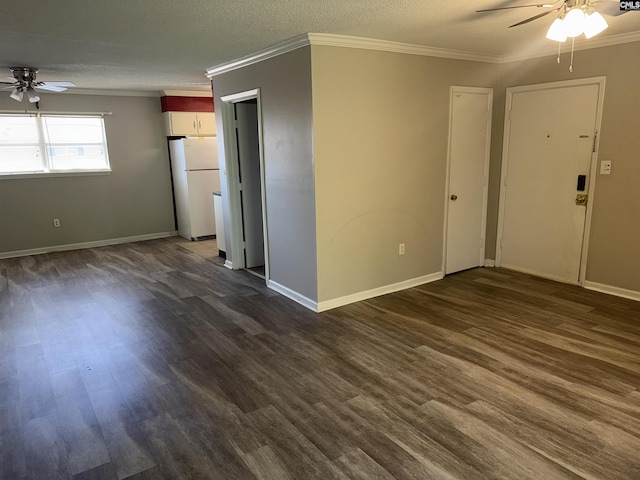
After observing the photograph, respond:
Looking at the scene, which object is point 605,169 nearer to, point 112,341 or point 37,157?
point 112,341

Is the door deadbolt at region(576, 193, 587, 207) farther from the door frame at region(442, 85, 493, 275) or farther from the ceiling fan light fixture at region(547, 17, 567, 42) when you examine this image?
the ceiling fan light fixture at region(547, 17, 567, 42)

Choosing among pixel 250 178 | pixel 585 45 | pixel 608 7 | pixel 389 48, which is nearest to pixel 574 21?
pixel 608 7

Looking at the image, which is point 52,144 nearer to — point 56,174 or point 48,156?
point 48,156

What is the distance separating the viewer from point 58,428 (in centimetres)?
241

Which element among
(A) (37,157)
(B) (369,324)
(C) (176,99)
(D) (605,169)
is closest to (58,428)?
(B) (369,324)

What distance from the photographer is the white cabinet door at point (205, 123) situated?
7.35 metres

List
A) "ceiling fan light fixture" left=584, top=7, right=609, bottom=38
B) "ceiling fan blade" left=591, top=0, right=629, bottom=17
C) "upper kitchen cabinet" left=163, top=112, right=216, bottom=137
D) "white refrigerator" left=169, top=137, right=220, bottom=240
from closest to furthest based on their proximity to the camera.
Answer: "ceiling fan light fixture" left=584, top=7, right=609, bottom=38 → "ceiling fan blade" left=591, top=0, right=629, bottom=17 → "white refrigerator" left=169, top=137, right=220, bottom=240 → "upper kitchen cabinet" left=163, top=112, right=216, bottom=137

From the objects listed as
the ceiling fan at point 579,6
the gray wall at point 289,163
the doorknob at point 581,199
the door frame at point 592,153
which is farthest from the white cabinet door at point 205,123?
the doorknob at point 581,199

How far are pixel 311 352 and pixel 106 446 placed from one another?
146cm

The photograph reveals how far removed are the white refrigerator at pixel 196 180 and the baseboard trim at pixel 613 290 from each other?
5.50 metres

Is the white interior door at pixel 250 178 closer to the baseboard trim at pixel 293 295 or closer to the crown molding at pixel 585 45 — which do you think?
the baseboard trim at pixel 293 295

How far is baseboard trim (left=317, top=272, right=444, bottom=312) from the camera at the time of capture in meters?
4.02

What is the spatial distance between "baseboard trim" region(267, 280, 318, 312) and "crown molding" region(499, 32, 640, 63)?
134 inches

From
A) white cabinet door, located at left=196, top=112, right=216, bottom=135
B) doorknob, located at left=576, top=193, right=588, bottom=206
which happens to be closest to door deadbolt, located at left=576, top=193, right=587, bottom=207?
doorknob, located at left=576, top=193, right=588, bottom=206
